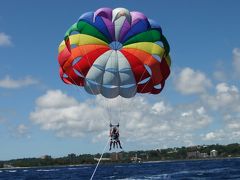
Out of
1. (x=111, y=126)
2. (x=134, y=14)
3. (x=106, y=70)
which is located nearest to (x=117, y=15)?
(x=134, y=14)

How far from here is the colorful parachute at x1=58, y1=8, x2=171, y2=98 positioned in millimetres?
26312

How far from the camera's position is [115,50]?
2673cm

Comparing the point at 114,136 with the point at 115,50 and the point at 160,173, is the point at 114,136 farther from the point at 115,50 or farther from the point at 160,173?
the point at 160,173

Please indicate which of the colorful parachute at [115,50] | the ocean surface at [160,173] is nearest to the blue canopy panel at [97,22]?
the colorful parachute at [115,50]

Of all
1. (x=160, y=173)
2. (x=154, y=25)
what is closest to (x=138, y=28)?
(x=154, y=25)

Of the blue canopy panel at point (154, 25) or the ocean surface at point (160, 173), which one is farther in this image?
the ocean surface at point (160, 173)

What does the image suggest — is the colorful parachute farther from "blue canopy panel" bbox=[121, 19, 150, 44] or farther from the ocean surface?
the ocean surface

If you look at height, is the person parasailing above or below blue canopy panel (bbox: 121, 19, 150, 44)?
below

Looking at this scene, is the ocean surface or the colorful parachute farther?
the ocean surface

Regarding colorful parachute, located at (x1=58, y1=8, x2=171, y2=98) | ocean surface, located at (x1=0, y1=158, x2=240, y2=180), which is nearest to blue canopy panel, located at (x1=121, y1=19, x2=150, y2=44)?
colorful parachute, located at (x1=58, y1=8, x2=171, y2=98)

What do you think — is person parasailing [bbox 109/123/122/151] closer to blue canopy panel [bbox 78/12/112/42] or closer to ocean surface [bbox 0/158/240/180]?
blue canopy panel [bbox 78/12/112/42]

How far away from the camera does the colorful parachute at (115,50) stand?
86.3 feet

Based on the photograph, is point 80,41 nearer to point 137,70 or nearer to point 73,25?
point 73,25

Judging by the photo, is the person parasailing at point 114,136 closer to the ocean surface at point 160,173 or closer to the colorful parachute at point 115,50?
the colorful parachute at point 115,50
